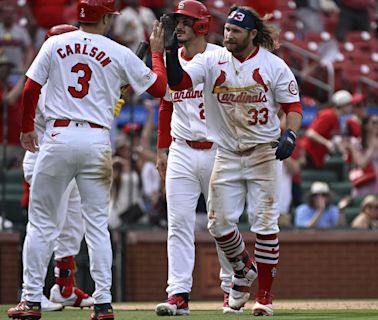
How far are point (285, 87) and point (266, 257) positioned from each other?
1224 millimetres

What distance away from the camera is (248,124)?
9188 mm

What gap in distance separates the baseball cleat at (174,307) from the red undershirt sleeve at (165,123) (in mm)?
1342

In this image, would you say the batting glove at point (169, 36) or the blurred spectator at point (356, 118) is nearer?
the batting glove at point (169, 36)

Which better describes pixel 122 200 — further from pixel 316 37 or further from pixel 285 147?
pixel 316 37

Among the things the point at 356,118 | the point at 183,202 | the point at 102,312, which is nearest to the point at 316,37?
the point at 356,118

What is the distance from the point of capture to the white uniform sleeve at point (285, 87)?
29.9 ft

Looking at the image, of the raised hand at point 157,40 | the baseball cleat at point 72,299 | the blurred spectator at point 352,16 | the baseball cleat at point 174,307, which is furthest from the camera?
the blurred spectator at point 352,16

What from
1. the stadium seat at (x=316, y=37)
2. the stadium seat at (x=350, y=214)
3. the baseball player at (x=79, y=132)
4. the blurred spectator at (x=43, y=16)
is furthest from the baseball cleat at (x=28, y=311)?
the stadium seat at (x=316, y=37)

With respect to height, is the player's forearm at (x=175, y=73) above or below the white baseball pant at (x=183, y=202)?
above

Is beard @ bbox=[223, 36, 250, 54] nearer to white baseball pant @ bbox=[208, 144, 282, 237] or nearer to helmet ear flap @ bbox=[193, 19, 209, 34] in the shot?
helmet ear flap @ bbox=[193, 19, 209, 34]

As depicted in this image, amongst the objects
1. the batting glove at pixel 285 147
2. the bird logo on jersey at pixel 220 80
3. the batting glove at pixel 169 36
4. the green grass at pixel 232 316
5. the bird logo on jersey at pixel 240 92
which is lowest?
the green grass at pixel 232 316

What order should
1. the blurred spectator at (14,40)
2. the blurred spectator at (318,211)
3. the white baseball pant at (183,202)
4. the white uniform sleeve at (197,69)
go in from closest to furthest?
1. the white uniform sleeve at (197,69)
2. the white baseball pant at (183,202)
3. the blurred spectator at (318,211)
4. the blurred spectator at (14,40)

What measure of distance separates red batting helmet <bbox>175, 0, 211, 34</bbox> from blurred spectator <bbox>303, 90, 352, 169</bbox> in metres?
6.04

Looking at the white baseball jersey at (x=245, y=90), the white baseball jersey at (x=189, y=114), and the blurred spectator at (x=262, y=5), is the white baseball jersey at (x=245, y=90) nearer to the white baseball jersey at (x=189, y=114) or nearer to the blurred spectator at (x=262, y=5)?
the white baseball jersey at (x=189, y=114)
